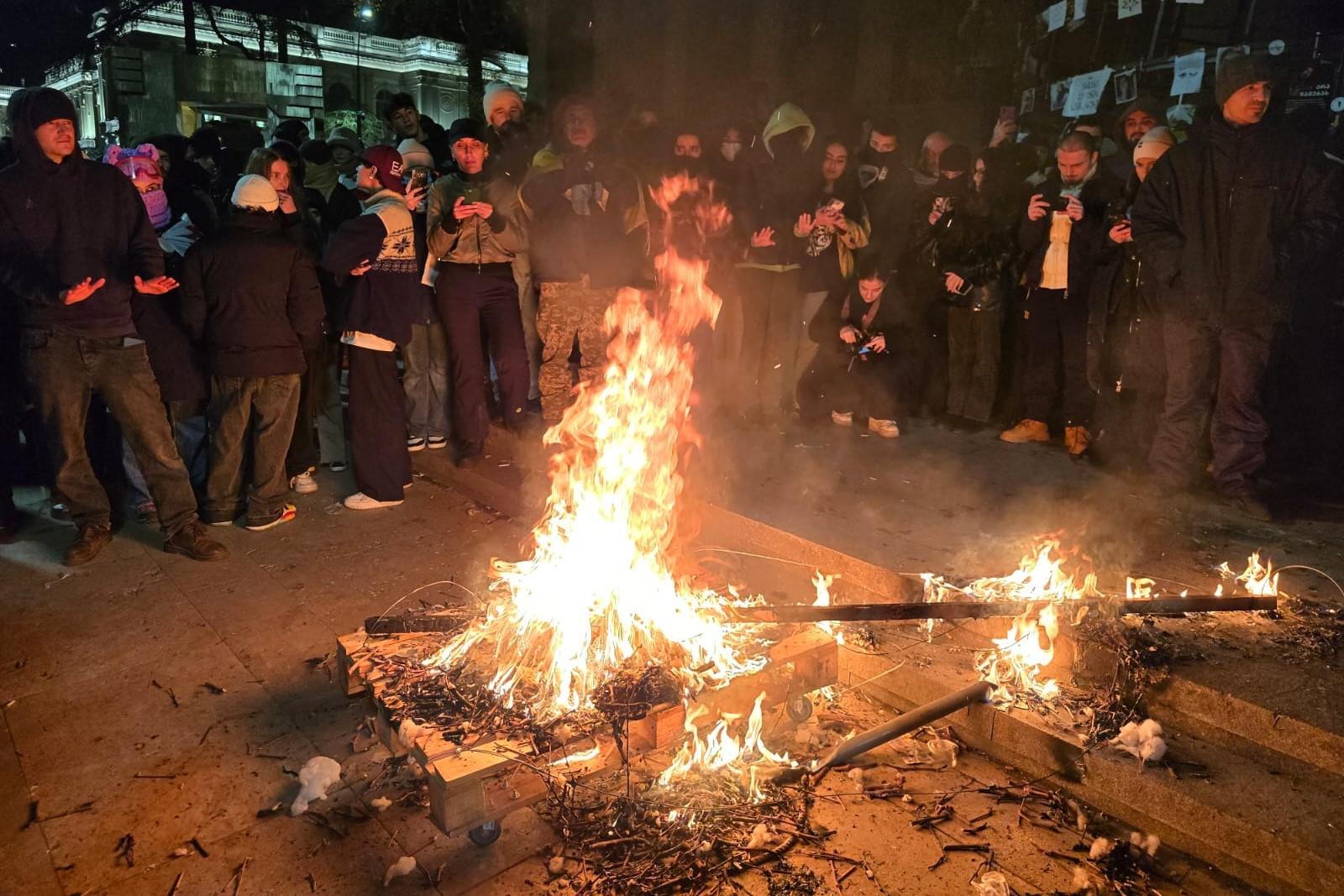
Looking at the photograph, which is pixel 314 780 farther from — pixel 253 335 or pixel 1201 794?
A: pixel 253 335

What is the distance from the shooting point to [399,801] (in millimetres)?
3537

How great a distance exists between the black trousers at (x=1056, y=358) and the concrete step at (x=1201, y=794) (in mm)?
4019

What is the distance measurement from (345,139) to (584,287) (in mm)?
3828

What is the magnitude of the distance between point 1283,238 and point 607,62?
21.7 ft

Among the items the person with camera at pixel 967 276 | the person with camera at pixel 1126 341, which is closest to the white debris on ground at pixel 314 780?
the person with camera at pixel 1126 341

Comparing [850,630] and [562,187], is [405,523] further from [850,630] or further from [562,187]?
[850,630]

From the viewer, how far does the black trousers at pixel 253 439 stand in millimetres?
6266

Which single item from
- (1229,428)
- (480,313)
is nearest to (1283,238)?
(1229,428)

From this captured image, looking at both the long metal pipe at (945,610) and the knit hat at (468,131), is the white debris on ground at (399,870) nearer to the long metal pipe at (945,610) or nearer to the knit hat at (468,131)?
the long metal pipe at (945,610)

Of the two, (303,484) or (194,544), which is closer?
(194,544)

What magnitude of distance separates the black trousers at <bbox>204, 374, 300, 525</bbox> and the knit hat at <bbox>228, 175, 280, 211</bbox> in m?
1.19

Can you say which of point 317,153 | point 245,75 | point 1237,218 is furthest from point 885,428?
point 245,75

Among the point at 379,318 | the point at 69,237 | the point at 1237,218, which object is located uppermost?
the point at 1237,218

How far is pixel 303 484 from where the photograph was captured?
7.14m
